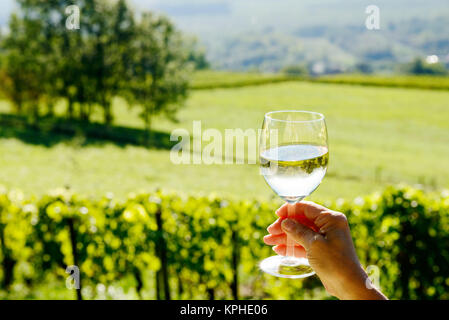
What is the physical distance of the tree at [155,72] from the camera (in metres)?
29.5

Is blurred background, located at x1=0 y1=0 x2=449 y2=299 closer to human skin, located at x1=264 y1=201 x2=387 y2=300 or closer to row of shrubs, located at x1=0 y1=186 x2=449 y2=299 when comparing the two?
row of shrubs, located at x1=0 y1=186 x2=449 y2=299

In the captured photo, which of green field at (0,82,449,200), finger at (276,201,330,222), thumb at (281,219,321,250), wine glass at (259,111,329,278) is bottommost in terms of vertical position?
green field at (0,82,449,200)

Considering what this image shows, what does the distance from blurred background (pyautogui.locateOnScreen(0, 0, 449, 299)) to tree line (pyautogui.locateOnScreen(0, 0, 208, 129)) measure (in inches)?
3.7

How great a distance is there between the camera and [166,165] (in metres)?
19.9

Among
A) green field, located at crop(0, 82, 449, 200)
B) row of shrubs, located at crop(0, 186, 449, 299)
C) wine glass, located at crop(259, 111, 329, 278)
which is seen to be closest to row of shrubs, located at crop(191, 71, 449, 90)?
green field, located at crop(0, 82, 449, 200)

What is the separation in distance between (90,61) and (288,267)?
1130 inches

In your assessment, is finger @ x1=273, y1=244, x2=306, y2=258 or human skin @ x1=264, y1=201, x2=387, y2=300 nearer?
human skin @ x1=264, y1=201, x2=387, y2=300

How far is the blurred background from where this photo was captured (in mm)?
4871

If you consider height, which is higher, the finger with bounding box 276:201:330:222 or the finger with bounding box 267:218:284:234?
the finger with bounding box 276:201:330:222

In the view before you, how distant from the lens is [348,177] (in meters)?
18.7

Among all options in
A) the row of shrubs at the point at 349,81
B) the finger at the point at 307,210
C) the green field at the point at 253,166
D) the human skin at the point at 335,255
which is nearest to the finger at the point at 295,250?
the finger at the point at 307,210

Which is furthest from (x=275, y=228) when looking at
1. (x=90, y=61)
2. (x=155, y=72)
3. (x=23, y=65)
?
(x=23, y=65)

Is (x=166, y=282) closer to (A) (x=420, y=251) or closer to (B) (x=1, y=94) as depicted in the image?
(A) (x=420, y=251)

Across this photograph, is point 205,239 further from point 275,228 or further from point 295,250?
point 275,228
